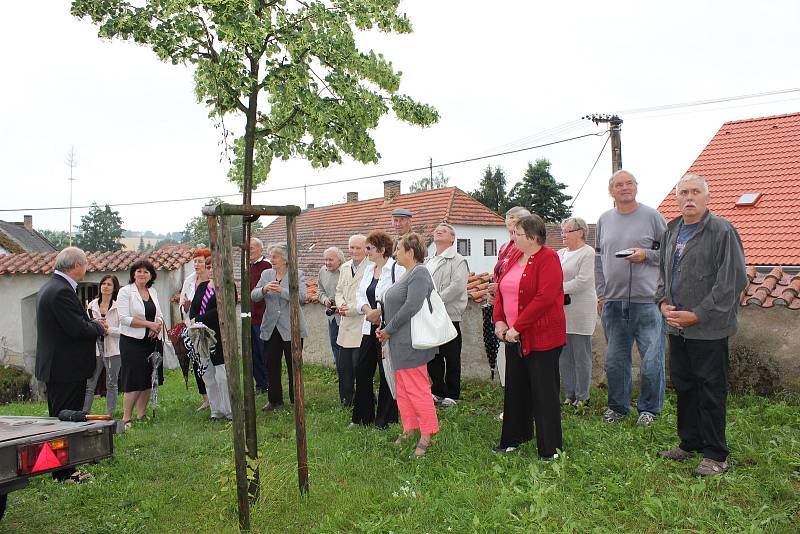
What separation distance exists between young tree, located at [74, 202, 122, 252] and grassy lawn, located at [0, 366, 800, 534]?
259ft

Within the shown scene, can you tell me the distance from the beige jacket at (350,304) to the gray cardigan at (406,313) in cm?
127

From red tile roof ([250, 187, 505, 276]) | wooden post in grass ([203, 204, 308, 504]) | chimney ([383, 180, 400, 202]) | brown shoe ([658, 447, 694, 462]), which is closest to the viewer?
wooden post in grass ([203, 204, 308, 504])

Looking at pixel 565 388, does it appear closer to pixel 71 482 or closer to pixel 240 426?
pixel 240 426

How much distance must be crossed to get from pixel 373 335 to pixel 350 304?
80 cm

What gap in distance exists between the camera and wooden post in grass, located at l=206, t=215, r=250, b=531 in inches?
160

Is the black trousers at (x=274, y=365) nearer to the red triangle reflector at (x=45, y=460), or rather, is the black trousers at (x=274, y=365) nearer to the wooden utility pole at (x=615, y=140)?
the red triangle reflector at (x=45, y=460)

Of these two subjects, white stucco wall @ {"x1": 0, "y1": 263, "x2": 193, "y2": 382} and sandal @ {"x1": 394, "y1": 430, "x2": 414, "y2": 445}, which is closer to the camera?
sandal @ {"x1": 394, "y1": 430, "x2": 414, "y2": 445}

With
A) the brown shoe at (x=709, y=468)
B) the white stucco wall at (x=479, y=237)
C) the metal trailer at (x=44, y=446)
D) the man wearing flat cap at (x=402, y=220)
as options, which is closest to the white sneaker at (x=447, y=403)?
the man wearing flat cap at (x=402, y=220)

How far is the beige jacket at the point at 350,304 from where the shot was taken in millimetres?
7270

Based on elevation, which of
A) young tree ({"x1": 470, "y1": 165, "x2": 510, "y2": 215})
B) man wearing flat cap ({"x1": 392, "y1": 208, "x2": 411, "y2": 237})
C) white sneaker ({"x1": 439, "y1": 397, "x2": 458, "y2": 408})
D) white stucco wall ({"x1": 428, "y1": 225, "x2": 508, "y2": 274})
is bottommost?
white sneaker ({"x1": 439, "y1": 397, "x2": 458, "y2": 408})

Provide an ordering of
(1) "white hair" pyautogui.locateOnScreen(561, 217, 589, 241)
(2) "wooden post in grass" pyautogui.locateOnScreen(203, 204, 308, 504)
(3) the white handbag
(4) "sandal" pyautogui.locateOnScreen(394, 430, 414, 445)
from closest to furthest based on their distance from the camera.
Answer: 1. (2) "wooden post in grass" pyautogui.locateOnScreen(203, 204, 308, 504)
2. (3) the white handbag
3. (4) "sandal" pyautogui.locateOnScreen(394, 430, 414, 445)
4. (1) "white hair" pyautogui.locateOnScreen(561, 217, 589, 241)

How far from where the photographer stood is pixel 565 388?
697 centimetres

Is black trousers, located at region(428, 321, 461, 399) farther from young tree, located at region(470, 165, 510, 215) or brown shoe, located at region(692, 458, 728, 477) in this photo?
young tree, located at region(470, 165, 510, 215)

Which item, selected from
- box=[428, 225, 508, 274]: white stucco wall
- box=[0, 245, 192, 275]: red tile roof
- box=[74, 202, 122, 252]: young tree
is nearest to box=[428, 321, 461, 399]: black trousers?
box=[0, 245, 192, 275]: red tile roof
